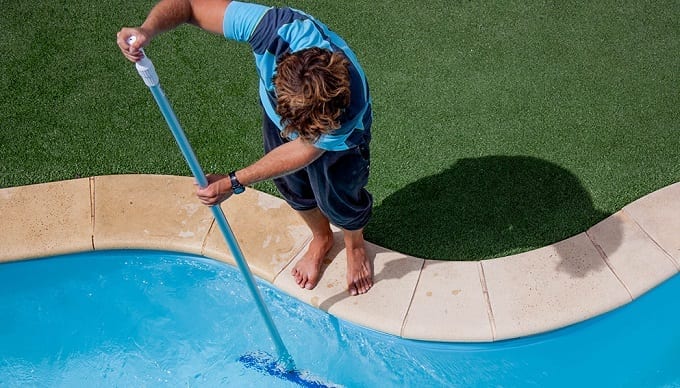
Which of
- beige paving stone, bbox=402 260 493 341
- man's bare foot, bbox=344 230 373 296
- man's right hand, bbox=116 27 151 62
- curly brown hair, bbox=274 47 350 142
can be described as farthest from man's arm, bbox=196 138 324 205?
beige paving stone, bbox=402 260 493 341

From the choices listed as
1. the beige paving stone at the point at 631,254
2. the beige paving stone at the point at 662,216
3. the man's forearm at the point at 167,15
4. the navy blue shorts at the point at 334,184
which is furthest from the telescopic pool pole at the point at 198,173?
the beige paving stone at the point at 662,216

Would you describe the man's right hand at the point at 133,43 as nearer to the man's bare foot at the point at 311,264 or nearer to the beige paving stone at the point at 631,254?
the man's bare foot at the point at 311,264

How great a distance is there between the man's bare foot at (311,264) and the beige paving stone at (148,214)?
624 millimetres

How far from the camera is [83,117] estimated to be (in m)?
4.52

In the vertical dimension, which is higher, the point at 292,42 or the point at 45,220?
the point at 292,42

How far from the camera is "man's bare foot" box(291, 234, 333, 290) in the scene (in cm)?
371

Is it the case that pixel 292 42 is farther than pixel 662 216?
No

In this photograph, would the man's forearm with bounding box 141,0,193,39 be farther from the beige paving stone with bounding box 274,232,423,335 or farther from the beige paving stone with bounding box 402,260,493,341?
the beige paving stone with bounding box 402,260,493,341

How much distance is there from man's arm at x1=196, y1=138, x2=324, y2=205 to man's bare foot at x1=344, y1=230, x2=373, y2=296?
48.4 inches

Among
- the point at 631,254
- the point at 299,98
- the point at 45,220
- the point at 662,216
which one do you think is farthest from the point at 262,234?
the point at 662,216

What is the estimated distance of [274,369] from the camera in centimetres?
362

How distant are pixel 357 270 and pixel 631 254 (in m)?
1.58

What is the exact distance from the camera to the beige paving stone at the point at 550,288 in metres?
3.59

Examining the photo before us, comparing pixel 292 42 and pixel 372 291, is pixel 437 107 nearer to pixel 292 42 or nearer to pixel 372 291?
pixel 372 291
